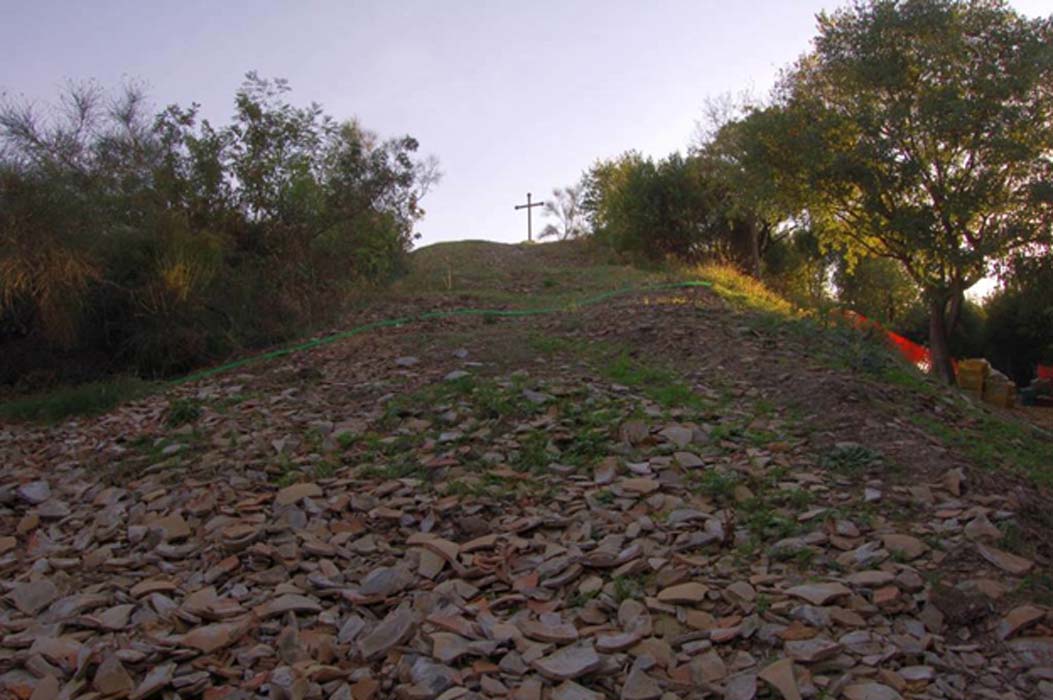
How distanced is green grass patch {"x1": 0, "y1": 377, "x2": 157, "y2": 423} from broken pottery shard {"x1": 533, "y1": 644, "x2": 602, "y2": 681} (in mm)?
4792

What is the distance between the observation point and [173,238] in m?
7.29

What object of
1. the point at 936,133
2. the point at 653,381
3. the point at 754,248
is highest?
the point at 936,133

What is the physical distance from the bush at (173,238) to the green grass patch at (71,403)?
27.2 inches

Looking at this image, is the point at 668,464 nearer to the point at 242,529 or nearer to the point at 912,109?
the point at 242,529

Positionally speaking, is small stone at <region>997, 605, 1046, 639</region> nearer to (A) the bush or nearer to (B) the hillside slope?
(B) the hillside slope

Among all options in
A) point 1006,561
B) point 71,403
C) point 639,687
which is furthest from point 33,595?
point 1006,561

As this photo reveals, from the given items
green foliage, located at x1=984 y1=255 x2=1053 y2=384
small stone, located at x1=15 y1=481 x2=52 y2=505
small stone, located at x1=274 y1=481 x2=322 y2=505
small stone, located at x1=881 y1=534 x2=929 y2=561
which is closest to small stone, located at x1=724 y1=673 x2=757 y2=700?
small stone, located at x1=881 y1=534 x2=929 y2=561

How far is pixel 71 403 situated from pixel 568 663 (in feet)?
16.9

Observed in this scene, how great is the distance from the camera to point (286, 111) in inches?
348

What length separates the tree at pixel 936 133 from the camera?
11.7 metres

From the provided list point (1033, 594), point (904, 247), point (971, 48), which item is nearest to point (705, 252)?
point (904, 247)

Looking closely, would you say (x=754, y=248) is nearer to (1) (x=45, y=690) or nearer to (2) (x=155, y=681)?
(2) (x=155, y=681)

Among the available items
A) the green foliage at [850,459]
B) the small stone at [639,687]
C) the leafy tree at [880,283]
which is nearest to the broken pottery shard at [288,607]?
the small stone at [639,687]

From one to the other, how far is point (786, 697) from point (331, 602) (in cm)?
173
